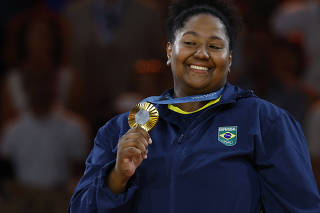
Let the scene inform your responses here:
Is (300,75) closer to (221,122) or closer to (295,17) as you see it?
(295,17)

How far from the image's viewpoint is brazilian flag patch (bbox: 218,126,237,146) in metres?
2.21

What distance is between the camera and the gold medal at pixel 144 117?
2.24 meters

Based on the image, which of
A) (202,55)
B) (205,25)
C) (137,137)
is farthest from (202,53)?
(137,137)

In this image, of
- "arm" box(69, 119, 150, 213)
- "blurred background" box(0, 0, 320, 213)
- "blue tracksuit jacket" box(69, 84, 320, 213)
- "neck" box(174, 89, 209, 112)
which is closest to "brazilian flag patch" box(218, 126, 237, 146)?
"blue tracksuit jacket" box(69, 84, 320, 213)

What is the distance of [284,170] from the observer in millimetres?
2148

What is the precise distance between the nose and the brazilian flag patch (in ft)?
0.99

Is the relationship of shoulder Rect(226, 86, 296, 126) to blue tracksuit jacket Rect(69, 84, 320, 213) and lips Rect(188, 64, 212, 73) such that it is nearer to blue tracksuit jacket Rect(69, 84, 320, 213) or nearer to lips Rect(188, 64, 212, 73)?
blue tracksuit jacket Rect(69, 84, 320, 213)

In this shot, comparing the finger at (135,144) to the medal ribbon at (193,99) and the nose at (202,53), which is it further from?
the nose at (202,53)

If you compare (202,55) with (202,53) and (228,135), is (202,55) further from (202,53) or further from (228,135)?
(228,135)

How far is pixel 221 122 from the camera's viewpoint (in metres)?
2.29

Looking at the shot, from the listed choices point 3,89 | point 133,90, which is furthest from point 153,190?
point 3,89

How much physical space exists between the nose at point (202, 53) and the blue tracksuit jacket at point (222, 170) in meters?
0.18

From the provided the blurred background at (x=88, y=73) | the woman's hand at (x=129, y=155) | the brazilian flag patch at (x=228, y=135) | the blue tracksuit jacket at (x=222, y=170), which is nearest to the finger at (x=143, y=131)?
the woman's hand at (x=129, y=155)

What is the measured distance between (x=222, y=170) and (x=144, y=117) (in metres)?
0.34
